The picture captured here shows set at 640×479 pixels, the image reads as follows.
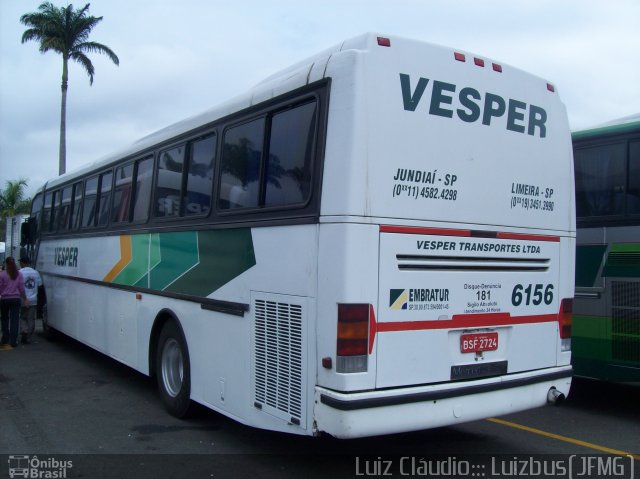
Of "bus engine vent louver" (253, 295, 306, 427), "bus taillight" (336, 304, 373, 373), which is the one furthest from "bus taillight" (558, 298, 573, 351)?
"bus engine vent louver" (253, 295, 306, 427)

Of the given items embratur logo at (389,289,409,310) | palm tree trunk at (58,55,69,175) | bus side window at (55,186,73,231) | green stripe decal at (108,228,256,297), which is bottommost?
embratur logo at (389,289,409,310)

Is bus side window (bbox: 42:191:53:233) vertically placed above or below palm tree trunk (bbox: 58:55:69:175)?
below

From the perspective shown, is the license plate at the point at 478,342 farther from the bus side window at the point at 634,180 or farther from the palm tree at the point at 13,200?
the palm tree at the point at 13,200

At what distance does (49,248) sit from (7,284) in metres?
1.40

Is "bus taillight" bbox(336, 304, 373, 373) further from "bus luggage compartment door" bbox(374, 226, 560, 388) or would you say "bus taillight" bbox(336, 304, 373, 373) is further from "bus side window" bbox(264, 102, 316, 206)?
"bus side window" bbox(264, 102, 316, 206)

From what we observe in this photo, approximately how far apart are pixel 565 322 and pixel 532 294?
578mm

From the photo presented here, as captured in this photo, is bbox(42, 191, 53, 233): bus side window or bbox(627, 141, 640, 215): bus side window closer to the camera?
bbox(627, 141, 640, 215): bus side window

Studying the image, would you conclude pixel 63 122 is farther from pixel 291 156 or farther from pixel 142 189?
pixel 291 156

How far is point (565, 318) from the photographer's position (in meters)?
5.82

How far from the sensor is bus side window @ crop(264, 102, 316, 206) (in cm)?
474

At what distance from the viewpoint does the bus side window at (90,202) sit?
977cm

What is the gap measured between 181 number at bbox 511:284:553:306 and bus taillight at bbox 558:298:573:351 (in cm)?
21

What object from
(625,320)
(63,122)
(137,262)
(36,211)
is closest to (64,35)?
(63,122)

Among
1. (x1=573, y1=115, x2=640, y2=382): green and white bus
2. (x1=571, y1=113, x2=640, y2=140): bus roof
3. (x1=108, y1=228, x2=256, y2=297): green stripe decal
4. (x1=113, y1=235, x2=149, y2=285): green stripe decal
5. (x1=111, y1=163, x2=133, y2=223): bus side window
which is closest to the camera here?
(x1=108, y1=228, x2=256, y2=297): green stripe decal
